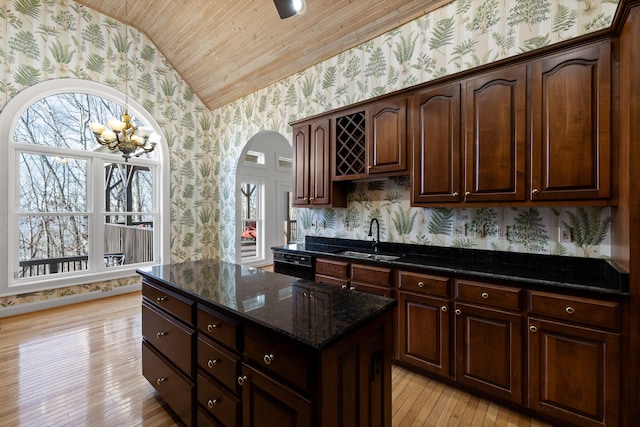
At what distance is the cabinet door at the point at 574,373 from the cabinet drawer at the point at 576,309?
6cm

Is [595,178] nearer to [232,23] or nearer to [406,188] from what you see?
[406,188]

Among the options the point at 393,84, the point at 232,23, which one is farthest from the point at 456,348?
the point at 232,23

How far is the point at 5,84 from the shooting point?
358 cm

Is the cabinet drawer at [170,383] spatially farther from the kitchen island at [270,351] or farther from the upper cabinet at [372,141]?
the upper cabinet at [372,141]

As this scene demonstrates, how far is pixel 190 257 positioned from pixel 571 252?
5536 millimetres

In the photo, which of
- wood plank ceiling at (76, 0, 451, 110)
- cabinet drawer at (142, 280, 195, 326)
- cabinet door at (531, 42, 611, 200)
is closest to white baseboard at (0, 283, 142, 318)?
cabinet drawer at (142, 280, 195, 326)

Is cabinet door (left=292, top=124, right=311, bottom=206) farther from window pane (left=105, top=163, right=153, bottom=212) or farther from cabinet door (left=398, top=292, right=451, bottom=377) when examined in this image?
window pane (left=105, top=163, right=153, bottom=212)

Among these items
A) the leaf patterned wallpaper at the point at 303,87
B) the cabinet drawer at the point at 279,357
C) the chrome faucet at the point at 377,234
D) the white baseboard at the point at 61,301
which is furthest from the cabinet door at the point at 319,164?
the white baseboard at the point at 61,301

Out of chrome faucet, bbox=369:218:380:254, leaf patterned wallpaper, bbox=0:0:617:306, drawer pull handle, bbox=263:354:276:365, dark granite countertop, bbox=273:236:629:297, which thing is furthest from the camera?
chrome faucet, bbox=369:218:380:254

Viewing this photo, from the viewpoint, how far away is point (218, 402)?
4.60ft

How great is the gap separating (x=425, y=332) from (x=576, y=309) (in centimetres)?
98

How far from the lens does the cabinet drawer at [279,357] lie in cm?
102

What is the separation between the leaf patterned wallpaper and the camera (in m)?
2.29

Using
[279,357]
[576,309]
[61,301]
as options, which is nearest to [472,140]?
[576,309]
